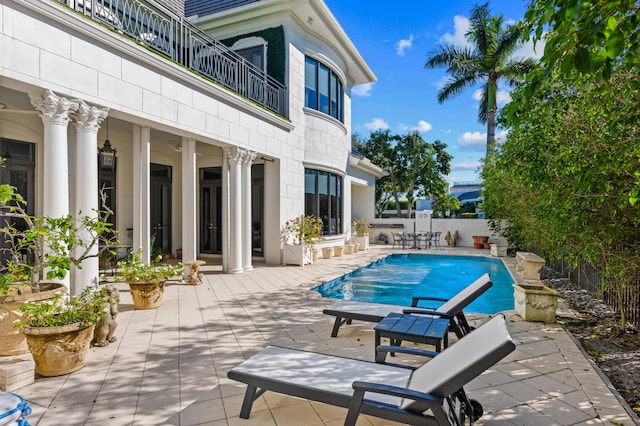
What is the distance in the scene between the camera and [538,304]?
5695 millimetres

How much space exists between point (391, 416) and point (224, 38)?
43.8 ft

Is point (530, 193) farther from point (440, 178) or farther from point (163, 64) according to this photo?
point (440, 178)

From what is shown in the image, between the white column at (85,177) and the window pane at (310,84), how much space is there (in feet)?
27.3

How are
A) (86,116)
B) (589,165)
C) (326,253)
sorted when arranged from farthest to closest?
(326,253), (86,116), (589,165)

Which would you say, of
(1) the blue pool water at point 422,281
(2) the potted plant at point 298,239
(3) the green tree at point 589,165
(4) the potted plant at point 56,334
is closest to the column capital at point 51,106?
(4) the potted plant at point 56,334

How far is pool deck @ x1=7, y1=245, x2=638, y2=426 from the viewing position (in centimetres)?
301

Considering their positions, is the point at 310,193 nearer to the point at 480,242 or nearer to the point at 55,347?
the point at 55,347

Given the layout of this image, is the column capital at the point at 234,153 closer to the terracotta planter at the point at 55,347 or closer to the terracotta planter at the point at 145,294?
the terracotta planter at the point at 145,294

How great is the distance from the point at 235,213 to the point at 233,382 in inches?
277

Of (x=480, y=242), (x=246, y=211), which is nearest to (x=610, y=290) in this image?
(x=246, y=211)

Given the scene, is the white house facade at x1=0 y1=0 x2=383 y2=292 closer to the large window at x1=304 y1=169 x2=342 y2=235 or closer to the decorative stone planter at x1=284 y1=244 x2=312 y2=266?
the large window at x1=304 y1=169 x2=342 y2=235

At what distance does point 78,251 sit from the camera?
6.18 meters

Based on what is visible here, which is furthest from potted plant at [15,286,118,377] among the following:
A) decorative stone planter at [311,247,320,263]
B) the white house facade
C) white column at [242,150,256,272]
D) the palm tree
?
the palm tree

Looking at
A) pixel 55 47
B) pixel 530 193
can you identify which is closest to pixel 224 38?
pixel 55 47
